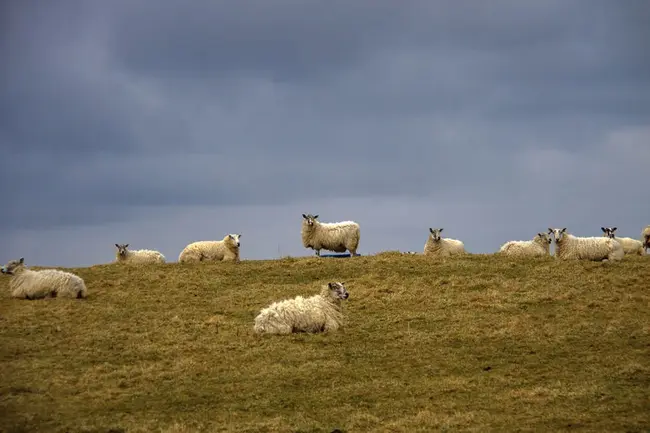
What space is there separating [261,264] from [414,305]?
31.7 ft

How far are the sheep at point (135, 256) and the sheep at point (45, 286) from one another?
10.4 metres

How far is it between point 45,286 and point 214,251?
1181 cm

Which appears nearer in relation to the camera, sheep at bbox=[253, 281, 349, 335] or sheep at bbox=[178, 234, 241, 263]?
sheep at bbox=[253, 281, 349, 335]

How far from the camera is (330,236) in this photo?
Result: 39625mm

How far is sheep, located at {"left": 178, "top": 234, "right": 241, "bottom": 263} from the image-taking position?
38.3 meters

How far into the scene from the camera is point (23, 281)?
91.4ft

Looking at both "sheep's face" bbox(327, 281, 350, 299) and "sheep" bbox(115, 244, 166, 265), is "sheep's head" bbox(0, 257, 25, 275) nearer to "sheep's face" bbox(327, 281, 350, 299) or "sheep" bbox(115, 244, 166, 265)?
"sheep" bbox(115, 244, 166, 265)

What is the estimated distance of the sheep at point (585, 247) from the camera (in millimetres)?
34781

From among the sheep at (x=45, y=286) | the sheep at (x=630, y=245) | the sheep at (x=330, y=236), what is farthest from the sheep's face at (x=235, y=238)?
the sheep at (x=630, y=245)

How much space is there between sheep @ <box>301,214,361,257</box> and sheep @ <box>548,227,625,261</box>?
9.69 metres

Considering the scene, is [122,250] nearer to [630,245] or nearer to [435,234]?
[435,234]

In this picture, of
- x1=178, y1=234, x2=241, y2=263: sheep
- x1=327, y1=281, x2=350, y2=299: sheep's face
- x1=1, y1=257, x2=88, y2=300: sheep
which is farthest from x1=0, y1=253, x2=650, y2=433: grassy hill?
Answer: x1=178, y1=234, x2=241, y2=263: sheep

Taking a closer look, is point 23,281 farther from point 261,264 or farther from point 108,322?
point 261,264

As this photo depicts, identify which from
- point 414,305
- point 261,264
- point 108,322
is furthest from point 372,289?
point 108,322
